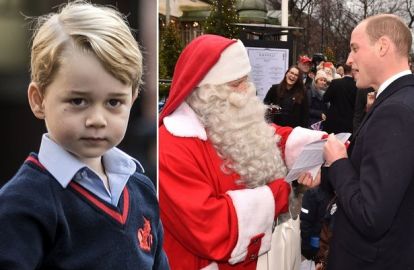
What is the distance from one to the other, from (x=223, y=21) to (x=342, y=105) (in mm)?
3496

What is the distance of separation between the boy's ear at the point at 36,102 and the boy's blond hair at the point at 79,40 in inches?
0.9

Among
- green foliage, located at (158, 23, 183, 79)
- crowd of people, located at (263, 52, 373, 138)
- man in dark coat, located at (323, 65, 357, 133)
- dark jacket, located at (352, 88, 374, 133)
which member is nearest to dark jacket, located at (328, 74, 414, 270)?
dark jacket, located at (352, 88, 374, 133)

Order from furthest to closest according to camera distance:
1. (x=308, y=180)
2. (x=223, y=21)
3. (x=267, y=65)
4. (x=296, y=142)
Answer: (x=223, y=21), (x=267, y=65), (x=296, y=142), (x=308, y=180)

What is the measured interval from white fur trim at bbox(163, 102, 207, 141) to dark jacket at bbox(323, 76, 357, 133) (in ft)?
18.8

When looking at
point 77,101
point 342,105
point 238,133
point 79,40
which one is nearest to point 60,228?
point 77,101

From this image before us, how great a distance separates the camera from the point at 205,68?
7.60 ft

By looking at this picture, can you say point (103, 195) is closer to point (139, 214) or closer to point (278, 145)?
point (139, 214)

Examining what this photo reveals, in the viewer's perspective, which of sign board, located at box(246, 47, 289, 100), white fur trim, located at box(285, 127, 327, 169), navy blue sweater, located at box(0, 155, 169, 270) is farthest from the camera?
sign board, located at box(246, 47, 289, 100)

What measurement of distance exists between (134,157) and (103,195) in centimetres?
27

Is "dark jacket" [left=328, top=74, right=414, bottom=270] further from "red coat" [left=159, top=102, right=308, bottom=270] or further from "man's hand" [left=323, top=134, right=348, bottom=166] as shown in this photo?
"red coat" [left=159, top=102, right=308, bottom=270]

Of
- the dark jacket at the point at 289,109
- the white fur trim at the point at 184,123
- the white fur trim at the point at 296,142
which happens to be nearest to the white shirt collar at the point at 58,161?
the white fur trim at the point at 184,123

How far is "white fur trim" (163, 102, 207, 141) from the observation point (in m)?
2.24

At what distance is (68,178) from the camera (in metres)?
1.00

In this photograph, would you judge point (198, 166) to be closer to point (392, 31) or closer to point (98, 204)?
point (392, 31)
